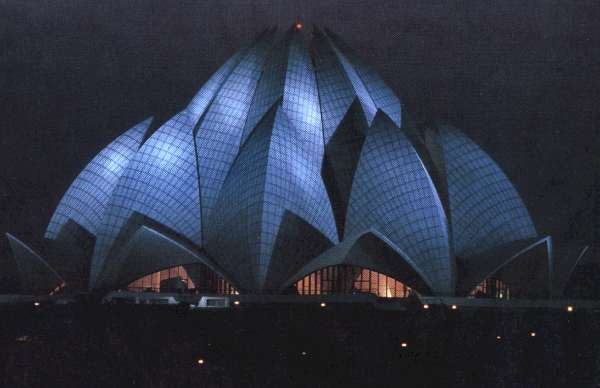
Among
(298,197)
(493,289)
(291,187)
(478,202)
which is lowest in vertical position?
(493,289)

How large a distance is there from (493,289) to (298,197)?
1541 cm

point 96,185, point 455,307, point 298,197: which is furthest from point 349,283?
point 96,185

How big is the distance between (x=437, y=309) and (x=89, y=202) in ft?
95.9

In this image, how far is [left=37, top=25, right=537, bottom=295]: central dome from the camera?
52094 mm

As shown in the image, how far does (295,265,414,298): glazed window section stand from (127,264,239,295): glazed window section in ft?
17.8

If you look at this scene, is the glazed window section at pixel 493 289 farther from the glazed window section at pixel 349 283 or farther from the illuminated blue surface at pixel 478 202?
the glazed window section at pixel 349 283

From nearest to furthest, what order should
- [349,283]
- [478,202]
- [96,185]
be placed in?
1. [349,283]
2. [478,202]
3. [96,185]

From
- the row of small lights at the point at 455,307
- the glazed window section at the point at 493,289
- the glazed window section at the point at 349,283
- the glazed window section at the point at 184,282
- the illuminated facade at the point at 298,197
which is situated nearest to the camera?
the row of small lights at the point at 455,307

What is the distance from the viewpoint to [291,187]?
53.1 metres

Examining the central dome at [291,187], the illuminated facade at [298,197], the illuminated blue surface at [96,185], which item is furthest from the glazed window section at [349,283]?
the illuminated blue surface at [96,185]

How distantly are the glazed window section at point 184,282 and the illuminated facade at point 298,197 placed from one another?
17 cm

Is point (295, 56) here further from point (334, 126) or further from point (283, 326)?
point (283, 326)

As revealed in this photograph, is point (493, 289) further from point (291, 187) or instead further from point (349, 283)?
point (291, 187)

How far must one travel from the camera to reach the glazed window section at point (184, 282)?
56.3 m
